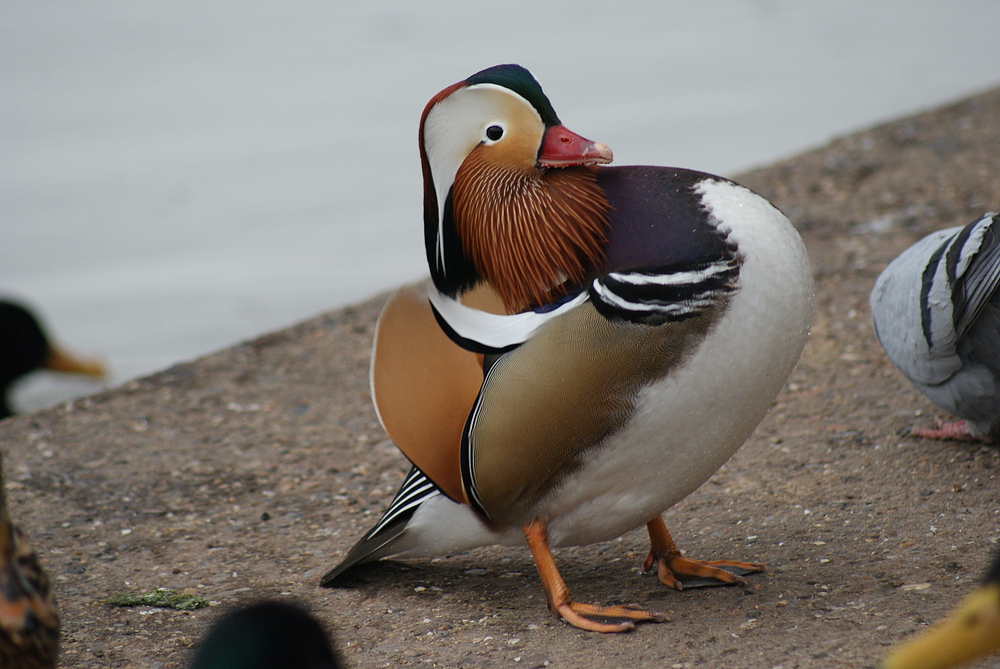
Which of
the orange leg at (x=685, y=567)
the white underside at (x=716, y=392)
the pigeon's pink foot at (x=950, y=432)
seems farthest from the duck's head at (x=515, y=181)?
the pigeon's pink foot at (x=950, y=432)

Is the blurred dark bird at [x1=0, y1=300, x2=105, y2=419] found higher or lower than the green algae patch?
higher

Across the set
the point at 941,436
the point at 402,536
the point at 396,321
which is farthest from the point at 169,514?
the point at 941,436

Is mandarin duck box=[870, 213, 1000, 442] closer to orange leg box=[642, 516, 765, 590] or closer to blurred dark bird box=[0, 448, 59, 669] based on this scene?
orange leg box=[642, 516, 765, 590]

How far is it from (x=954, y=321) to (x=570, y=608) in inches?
56.1

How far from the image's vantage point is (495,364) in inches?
98.4

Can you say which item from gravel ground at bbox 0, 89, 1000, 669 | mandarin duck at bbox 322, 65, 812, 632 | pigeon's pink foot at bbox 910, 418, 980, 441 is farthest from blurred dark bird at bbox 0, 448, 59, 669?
pigeon's pink foot at bbox 910, 418, 980, 441

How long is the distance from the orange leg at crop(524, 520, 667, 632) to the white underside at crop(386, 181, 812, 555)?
6 centimetres

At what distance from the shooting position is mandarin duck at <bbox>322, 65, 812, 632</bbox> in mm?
2332

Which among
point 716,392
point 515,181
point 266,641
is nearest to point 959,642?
point 716,392

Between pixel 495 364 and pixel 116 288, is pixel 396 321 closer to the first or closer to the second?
pixel 495 364

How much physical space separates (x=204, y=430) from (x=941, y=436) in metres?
2.65

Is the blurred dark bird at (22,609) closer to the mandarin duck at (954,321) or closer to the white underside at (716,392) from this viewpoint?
the white underside at (716,392)

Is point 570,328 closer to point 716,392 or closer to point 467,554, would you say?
point 716,392

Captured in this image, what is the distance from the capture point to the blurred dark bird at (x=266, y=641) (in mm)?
1829
